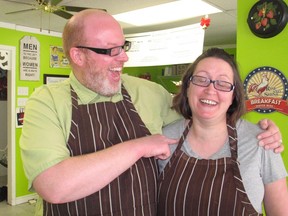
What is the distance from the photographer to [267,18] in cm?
241

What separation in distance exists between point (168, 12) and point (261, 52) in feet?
5.33

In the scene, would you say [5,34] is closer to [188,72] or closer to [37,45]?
[37,45]

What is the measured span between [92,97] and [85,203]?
45cm

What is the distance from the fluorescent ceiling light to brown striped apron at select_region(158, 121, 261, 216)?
244 centimetres

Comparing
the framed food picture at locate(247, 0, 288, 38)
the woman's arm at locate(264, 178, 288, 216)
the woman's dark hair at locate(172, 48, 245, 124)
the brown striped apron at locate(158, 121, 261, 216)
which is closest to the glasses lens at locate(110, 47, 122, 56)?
the woman's dark hair at locate(172, 48, 245, 124)

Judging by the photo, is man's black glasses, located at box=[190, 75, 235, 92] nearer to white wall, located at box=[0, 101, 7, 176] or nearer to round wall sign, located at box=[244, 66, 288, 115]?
round wall sign, located at box=[244, 66, 288, 115]

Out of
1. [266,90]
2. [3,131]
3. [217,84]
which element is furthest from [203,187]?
[3,131]

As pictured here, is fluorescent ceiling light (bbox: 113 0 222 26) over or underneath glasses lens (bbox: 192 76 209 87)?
over

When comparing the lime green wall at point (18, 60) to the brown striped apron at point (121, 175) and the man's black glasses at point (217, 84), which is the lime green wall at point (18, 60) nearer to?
the brown striped apron at point (121, 175)

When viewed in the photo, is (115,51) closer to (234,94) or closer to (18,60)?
(234,94)

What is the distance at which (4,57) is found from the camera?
15.3 ft

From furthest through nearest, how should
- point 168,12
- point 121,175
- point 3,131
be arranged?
point 3,131 < point 168,12 < point 121,175

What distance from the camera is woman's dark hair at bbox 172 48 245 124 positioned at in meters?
1.39

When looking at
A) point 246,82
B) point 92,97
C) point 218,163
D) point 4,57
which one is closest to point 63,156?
point 92,97
